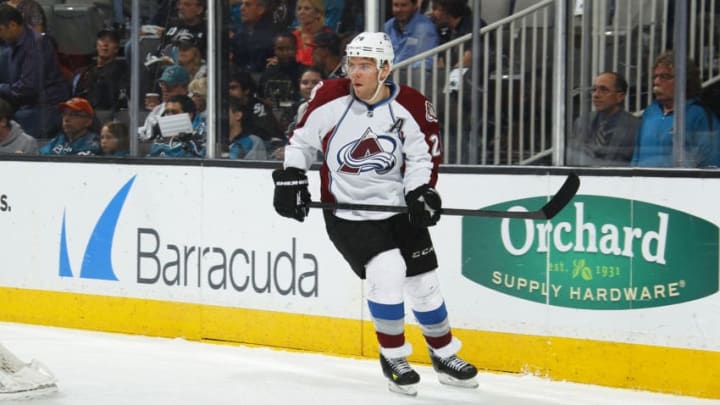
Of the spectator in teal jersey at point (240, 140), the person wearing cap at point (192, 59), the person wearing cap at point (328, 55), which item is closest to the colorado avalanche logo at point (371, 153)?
the person wearing cap at point (328, 55)

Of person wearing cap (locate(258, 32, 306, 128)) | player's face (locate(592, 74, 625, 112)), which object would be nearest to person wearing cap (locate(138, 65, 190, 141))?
person wearing cap (locate(258, 32, 306, 128))

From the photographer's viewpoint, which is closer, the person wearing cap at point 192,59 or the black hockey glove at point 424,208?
the black hockey glove at point 424,208

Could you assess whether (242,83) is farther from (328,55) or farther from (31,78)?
(31,78)

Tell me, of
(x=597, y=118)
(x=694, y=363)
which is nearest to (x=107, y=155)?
(x=597, y=118)

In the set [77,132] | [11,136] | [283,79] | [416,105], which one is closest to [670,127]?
[416,105]

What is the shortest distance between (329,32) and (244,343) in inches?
59.0

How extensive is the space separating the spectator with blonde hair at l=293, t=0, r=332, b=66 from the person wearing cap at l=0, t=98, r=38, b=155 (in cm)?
176

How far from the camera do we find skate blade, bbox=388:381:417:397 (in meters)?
5.36

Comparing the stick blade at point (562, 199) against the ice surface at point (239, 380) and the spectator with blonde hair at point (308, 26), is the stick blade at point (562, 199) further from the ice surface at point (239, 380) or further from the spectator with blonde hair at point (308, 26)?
the spectator with blonde hair at point (308, 26)

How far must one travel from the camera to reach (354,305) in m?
6.29

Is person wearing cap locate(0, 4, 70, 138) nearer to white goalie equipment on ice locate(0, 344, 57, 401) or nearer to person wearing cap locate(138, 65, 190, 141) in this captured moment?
person wearing cap locate(138, 65, 190, 141)

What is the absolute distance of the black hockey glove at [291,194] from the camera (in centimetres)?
536

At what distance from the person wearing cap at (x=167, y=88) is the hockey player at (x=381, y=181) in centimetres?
162

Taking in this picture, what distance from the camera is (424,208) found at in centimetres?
515
